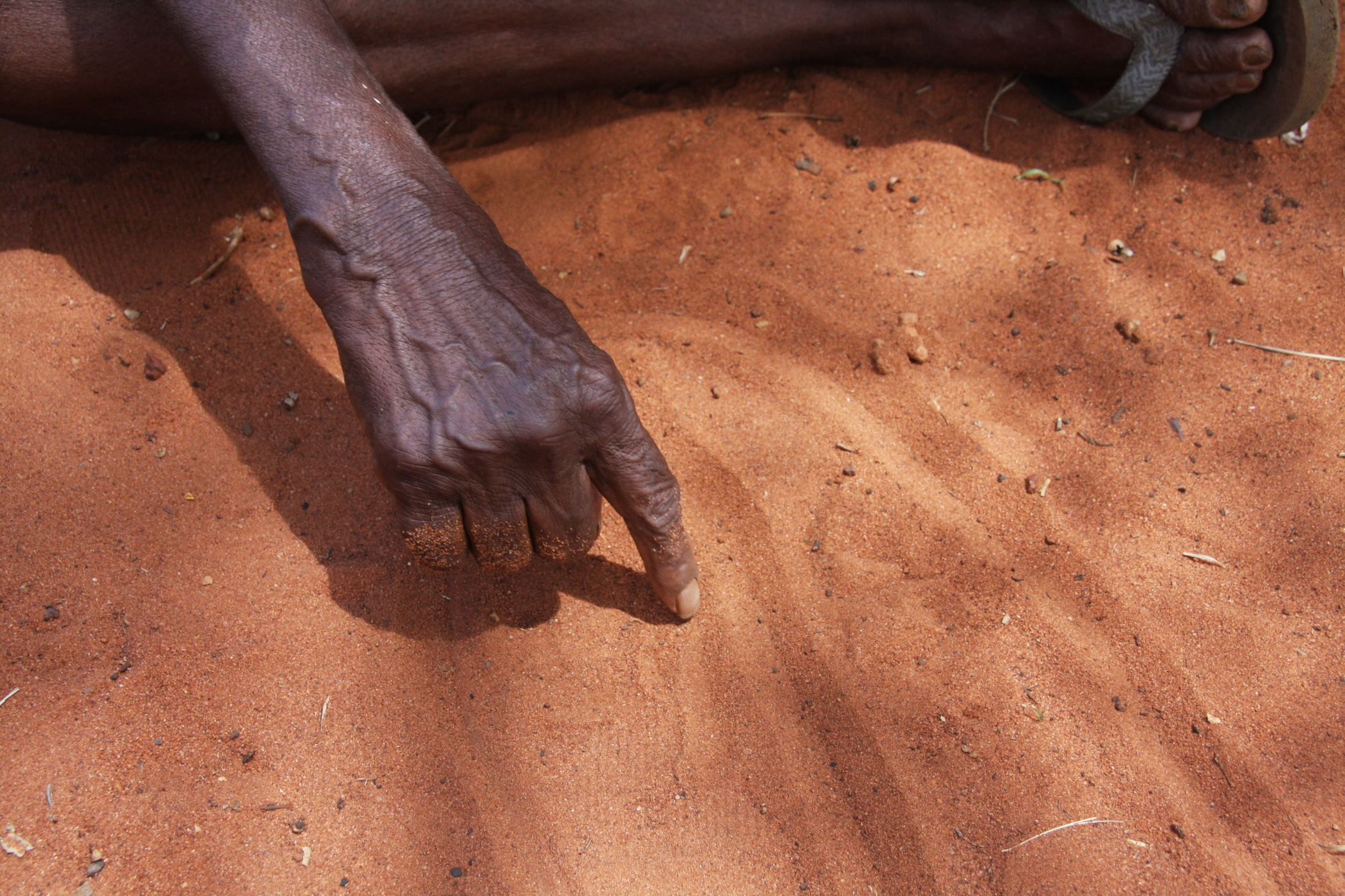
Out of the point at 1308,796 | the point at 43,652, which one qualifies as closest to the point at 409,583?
the point at 43,652

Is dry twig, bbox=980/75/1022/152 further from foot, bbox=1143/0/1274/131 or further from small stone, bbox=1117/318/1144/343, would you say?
small stone, bbox=1117/318/1144/343

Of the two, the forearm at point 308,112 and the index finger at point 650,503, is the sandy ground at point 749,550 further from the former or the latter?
the forearm at point 308,112

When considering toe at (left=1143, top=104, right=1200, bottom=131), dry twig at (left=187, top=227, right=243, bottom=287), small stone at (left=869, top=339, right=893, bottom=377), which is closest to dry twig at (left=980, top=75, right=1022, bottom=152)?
toe at (left=1143, top=104, right=1200, bottom=131)

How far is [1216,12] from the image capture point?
235cm

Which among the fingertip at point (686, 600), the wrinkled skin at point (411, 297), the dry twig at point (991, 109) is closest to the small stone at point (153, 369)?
the wrinkled skin at point (411, 297)

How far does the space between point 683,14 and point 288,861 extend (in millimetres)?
2361

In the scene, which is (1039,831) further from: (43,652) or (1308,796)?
(43,652)

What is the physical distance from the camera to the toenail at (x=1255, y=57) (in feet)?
7.75

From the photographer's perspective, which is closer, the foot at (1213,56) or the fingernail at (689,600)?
the fingernail at (689,600)

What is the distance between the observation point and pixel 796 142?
262 cm

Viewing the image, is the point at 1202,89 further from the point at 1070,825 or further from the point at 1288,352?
the point at 1070,825

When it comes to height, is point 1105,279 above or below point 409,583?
above

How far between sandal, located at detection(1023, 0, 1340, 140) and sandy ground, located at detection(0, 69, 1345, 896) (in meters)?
0.10

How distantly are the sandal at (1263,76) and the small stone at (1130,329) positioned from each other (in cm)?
71
